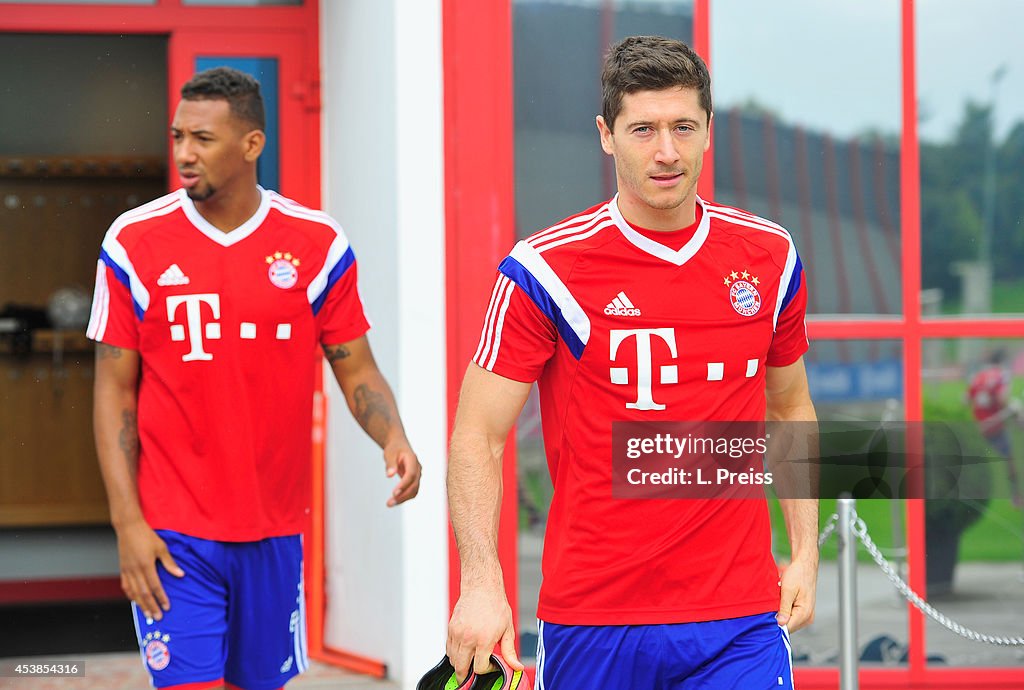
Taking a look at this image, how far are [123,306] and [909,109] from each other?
2.86 meters

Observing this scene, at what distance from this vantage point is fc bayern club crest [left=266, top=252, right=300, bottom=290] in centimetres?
384

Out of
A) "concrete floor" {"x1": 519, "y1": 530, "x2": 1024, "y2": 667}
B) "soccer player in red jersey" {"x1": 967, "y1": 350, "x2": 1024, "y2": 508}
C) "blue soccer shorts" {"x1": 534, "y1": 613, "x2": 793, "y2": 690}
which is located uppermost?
"soccer player in red jersey" {"x1": 967, "y1": 350, "x2": 1024, "y2": 508}

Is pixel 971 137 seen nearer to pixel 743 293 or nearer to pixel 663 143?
pixel 743 293

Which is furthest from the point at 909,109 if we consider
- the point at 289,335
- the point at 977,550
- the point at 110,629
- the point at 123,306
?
the point at 110,629

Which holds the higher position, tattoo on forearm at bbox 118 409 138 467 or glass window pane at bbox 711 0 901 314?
glass window pane at bbox 711 0 901 314

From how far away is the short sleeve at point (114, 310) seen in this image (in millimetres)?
3713

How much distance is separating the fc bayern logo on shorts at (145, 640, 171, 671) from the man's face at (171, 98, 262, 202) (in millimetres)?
1239

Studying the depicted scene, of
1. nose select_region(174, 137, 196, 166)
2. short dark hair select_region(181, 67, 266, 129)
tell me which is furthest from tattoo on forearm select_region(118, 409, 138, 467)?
short dark hair select_region(181, 67, 266, 129)

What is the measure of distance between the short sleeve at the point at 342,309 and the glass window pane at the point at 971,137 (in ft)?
7.10

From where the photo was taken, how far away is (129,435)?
3.73 meters

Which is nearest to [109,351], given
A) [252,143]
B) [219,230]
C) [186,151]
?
[219,230]

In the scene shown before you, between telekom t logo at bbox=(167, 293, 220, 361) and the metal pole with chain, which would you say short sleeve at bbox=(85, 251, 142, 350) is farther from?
the metal pole with chain

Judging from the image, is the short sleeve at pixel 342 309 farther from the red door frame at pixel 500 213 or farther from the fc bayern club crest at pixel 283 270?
the red door frame at pixel 500 213

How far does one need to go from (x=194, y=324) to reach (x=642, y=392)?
144 centimetres
